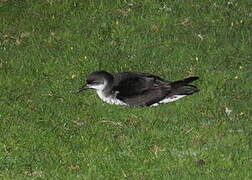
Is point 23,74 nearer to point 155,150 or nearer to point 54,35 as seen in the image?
point 54,35

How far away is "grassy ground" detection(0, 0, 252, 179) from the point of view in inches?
477

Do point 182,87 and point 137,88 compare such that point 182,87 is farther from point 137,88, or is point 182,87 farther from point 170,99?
point 137,88

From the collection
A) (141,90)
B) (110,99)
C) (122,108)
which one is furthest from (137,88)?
(110,99)

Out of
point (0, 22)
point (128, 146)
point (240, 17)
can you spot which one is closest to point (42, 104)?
point (128, 146)

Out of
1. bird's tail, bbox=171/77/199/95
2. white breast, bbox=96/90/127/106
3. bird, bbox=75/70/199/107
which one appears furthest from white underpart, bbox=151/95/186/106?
white breast, bbox=96/90/127/106

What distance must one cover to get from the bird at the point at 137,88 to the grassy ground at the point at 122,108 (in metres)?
0.24

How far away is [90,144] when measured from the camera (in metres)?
12.9

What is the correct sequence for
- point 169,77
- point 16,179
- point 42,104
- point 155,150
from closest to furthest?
→ 1. point 16,179
2. point 155,150
3. point 42,104
4. point 169,77

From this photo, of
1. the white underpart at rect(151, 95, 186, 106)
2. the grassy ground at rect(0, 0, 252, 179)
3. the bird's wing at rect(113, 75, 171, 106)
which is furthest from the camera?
the white underpart at rect(151, 95, 186, 106)

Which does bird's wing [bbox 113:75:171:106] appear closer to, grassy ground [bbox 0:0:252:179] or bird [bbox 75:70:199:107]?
bird [bbox 75:70:199:107]

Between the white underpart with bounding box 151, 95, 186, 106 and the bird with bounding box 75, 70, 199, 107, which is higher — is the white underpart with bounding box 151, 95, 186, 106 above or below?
below

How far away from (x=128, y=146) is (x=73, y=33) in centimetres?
679

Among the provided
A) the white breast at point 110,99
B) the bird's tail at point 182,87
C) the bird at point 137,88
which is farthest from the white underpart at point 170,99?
the white breast at point 110,99

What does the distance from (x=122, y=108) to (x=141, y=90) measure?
0.65 meters
